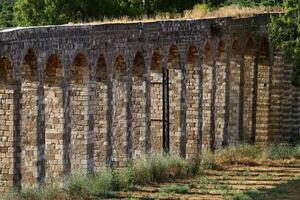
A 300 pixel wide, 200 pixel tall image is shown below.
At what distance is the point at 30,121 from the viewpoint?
66.3ft

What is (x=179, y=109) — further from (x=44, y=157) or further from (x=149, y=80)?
(x=44, y=157)

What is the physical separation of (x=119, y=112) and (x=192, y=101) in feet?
13.9

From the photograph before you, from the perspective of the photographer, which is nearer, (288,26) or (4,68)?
(4,68)

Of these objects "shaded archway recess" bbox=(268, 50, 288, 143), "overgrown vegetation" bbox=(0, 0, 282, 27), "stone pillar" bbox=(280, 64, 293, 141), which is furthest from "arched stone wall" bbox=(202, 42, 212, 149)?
"overgrown vegetation" bbox=(0, 0, 282, 27)

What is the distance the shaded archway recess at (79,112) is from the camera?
2186cm

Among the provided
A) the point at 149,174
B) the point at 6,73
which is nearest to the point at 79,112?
the point at 149,174

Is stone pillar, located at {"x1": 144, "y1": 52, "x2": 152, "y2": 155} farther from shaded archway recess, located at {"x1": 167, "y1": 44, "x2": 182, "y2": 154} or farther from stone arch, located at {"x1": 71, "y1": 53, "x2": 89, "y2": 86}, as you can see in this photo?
stone arch, located at {"x1": 71, "y1": 53, "x2": 89, "y2": 86}

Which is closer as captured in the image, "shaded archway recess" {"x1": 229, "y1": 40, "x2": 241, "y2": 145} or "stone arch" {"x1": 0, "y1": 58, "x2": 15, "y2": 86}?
"stone arch" {"x1": 0, "y1": 58, "x2": 15, "y2": 86}

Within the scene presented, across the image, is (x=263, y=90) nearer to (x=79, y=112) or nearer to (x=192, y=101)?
(x=192, y=101)

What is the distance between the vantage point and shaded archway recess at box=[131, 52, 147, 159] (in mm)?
24391

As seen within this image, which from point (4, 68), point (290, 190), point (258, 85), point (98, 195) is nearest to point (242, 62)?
point (258, 85)

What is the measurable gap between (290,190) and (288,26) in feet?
30.0

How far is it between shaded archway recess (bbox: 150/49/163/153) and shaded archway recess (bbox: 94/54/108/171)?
265 centimetres

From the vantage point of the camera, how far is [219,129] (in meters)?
29.4
